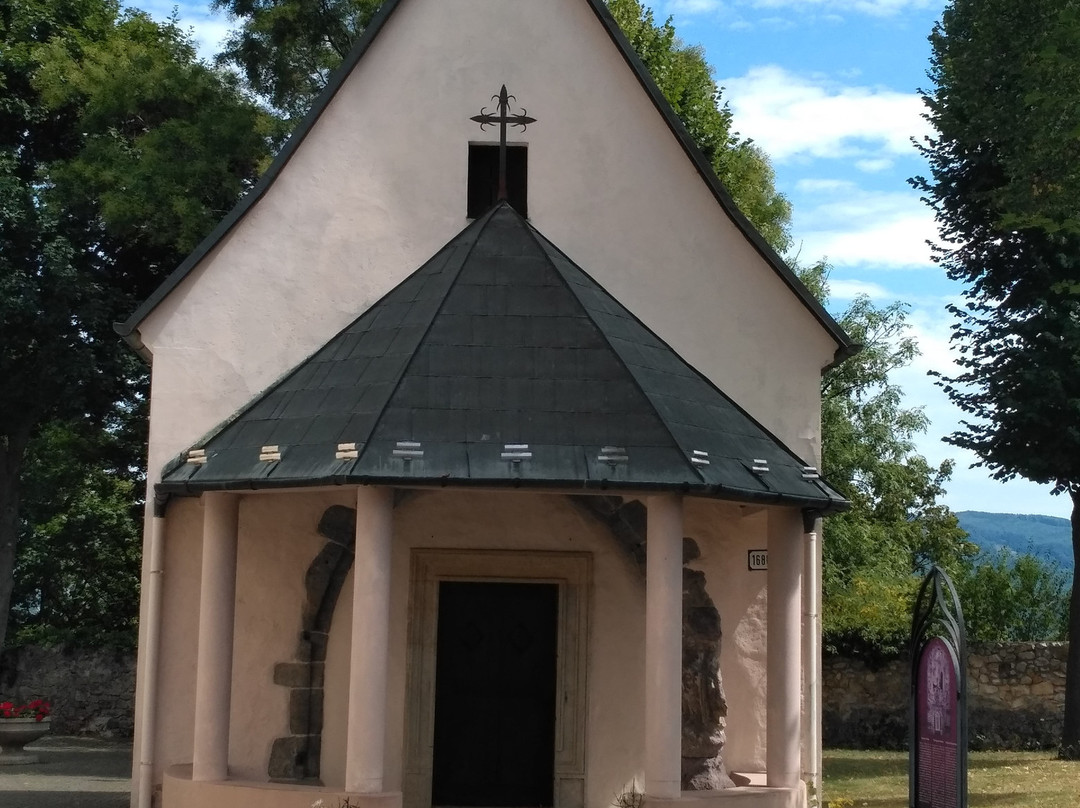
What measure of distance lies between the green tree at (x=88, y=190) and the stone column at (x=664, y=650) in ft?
50.2

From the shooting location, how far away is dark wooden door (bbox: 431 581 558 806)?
11.8m

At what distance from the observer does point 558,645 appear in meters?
11.8

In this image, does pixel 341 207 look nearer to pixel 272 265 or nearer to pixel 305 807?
pixel 272 265

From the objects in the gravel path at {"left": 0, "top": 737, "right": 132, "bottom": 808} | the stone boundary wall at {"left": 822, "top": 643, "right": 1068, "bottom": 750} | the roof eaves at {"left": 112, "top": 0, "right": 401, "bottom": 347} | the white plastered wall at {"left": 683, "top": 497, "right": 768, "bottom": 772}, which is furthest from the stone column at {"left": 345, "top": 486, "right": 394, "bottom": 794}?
the stone boundary wall at {"left": 822, "top": 643, "right": 1068, "bottom": 750}

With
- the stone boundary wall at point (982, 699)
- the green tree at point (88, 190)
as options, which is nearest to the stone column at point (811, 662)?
the stone boundary wall at point (982, 699)

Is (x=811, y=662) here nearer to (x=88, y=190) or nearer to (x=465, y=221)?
(x=465, y=221)

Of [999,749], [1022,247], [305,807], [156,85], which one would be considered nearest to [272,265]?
[305,807]

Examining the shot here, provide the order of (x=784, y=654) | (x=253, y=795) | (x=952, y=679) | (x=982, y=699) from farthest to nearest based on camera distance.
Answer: (x=982, y=699) → (x=784, y=654) → (x=253, y=795) → (x=952, y=679)

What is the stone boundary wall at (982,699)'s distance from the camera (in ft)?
74.9

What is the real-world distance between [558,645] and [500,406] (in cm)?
291

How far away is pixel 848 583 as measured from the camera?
30.8 metres

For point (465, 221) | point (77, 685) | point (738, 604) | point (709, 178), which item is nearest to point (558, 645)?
point (738, 604)

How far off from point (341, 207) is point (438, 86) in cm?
142

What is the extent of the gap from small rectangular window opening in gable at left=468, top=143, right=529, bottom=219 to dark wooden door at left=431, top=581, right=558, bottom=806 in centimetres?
346
